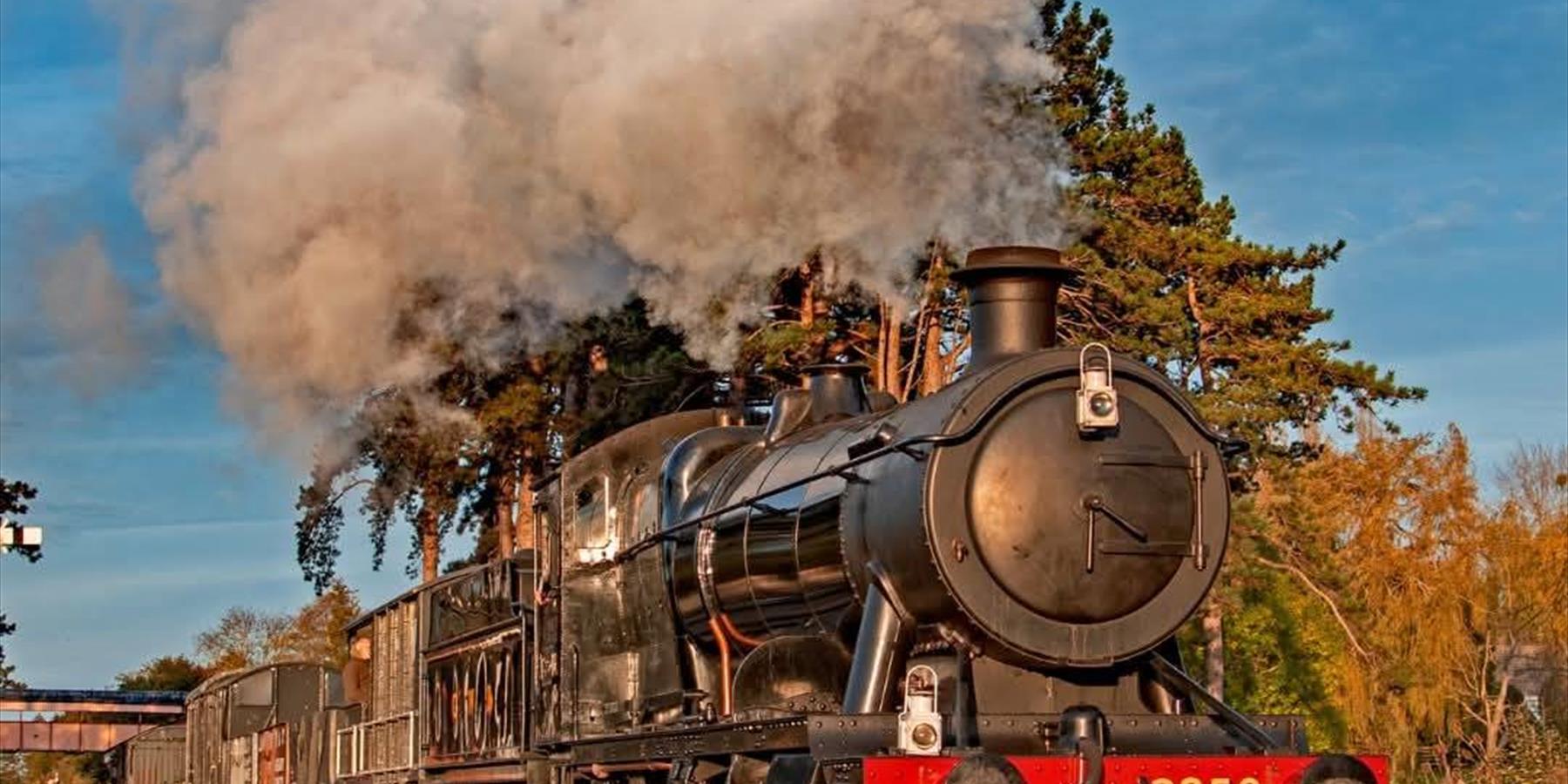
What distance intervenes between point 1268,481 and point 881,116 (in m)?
16.1

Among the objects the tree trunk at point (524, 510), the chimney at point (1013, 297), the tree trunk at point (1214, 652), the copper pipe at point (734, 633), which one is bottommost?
the copper pipe at point (734, 633)

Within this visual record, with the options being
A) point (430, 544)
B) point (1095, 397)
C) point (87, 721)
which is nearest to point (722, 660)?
point (1095, 397)

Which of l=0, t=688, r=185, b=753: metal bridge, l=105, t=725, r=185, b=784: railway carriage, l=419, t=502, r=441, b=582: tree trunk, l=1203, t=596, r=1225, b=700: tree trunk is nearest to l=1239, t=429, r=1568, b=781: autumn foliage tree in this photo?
l=1203, t=596, r=1225, b=700: tree trunk

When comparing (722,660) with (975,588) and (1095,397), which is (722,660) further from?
(1095,397)

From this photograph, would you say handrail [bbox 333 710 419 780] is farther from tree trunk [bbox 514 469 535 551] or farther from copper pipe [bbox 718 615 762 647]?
copper pipe [bbox 718 615 762 647]

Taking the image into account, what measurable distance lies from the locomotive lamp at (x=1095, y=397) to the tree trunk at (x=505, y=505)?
848 inches

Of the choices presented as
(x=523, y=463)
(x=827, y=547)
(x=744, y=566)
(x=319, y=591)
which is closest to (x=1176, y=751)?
(x=827, y=547)

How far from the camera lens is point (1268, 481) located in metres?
30.6

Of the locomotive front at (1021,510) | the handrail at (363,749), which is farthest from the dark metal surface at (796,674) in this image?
the handrail at (363,749)

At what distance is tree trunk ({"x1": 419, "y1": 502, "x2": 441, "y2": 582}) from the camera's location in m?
34.3

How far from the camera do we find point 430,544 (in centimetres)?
3559

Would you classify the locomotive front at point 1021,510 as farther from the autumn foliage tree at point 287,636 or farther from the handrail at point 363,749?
the autumn foliage tree at point 287,636

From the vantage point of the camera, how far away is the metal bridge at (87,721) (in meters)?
50.9

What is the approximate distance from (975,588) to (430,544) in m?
27.5
